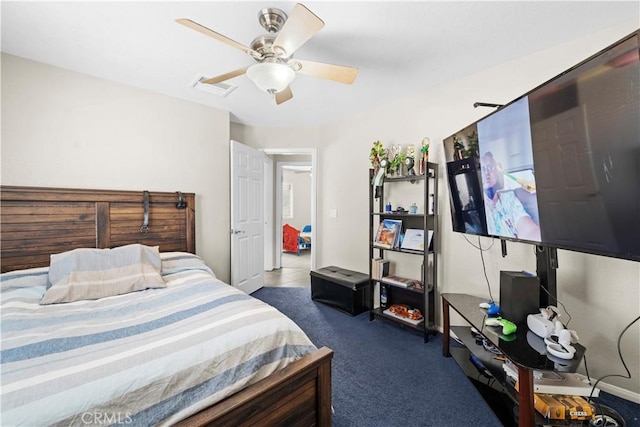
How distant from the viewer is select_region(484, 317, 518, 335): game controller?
1.41 metres

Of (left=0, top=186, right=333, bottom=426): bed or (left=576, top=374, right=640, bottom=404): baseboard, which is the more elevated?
(left=0, top=186, right=333, bottom=426): bed

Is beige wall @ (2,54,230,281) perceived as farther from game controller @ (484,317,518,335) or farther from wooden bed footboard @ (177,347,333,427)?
game controller @ (484,317,518,335)

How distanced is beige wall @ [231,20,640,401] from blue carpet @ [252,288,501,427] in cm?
70

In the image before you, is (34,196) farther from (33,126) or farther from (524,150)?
(524,150)

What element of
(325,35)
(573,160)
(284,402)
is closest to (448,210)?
(573,160)

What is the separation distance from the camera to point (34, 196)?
214cm

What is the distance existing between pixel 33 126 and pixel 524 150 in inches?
139

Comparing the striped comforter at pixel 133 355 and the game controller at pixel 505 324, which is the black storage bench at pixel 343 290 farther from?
the striped comforter at pixel 133 355

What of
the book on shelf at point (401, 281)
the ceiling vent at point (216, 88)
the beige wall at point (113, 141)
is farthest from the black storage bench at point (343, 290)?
the ceiling vent at point (216, 88)

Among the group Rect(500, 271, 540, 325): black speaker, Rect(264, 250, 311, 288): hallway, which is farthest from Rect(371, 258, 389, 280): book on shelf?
Rect(264, 250, 311, 288): hallway

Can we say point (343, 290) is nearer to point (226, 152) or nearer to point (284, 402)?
point (284, 402)

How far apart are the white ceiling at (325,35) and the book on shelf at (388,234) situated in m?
1.37

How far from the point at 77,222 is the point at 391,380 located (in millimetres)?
2882

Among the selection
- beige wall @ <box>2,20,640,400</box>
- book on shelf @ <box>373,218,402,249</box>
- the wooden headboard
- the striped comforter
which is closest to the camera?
the striped comforter
